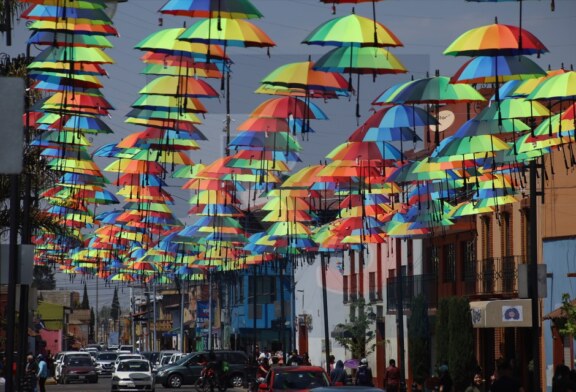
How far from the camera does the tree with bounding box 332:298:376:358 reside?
219 ft

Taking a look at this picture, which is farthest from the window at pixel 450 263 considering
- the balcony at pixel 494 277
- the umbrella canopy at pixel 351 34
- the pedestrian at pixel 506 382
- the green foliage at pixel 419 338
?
the pedestrian at pixel 506 382

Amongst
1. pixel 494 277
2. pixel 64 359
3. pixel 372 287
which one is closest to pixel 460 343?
pixel 494 277

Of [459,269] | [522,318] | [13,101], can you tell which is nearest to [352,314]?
[459,269]

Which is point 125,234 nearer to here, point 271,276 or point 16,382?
point 16,382

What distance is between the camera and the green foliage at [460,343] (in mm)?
49312

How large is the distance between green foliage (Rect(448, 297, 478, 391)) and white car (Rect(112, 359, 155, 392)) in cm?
1343

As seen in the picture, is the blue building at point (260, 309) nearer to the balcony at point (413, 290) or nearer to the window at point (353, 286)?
the window at point (353, 286)

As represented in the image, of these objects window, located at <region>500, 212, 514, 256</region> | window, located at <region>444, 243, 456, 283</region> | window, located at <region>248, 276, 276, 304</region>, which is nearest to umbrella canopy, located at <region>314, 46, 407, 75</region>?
window, located at <region>500, 212, 514, 256</region>

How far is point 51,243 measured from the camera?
56156 millimetres

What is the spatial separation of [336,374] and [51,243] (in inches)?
703

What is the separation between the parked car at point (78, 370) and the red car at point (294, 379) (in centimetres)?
4239

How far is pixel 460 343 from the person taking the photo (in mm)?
50219

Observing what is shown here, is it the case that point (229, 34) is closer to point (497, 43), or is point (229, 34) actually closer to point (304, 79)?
point (304, 79)

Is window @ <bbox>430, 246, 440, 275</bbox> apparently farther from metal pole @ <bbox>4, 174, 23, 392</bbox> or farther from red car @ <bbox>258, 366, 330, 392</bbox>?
metal pole @ <bbox>4, 174, 23, 392</bbox>
